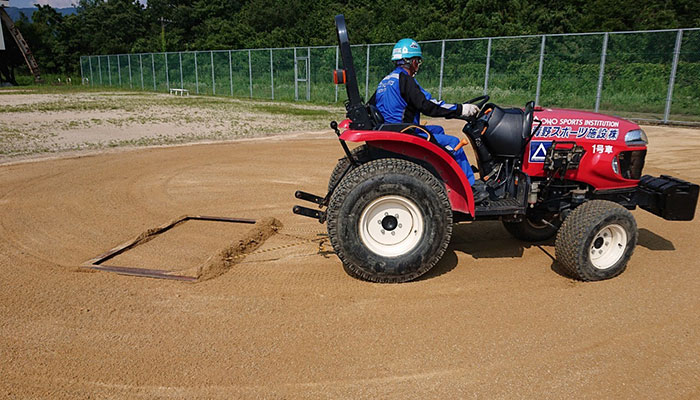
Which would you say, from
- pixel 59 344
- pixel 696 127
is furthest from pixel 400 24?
pixel 59 344

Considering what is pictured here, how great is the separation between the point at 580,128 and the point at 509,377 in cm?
250

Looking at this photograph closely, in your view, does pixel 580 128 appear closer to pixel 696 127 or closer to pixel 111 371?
pixel 111 371

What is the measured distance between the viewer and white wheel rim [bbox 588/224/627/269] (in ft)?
14.3

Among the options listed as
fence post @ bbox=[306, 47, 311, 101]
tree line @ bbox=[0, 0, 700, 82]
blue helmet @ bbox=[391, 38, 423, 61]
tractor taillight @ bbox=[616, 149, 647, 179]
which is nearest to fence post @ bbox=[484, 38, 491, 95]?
fence post @ bbox=[306, 47, 311, 101]

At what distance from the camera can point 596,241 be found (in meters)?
4.38

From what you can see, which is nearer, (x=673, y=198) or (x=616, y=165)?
(x=673, y=198)

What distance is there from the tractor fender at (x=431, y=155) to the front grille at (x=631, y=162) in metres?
1.48

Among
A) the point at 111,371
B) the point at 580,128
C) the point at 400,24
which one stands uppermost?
the point at 400,24

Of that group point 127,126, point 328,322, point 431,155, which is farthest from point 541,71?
point 328,322

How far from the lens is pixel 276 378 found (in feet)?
9.84

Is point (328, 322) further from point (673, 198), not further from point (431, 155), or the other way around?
point (673, 198)

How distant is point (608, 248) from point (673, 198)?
2.36 ft

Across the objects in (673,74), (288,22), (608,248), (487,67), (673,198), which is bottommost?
(608,248)

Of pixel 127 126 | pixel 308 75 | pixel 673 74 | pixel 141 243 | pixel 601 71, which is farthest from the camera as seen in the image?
pixel 308 75
